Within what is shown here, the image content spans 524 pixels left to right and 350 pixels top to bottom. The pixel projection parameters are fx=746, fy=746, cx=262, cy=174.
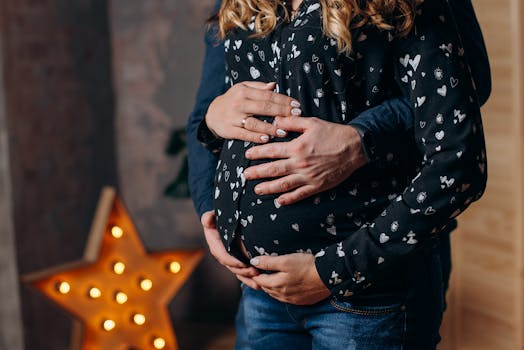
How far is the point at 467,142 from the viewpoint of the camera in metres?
1.07

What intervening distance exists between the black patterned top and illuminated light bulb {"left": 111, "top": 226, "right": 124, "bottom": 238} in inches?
45.5

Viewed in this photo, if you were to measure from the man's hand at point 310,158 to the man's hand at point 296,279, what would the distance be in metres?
0.09

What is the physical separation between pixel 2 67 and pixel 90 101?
0.58 metres

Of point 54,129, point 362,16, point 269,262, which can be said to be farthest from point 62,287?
point 362,16

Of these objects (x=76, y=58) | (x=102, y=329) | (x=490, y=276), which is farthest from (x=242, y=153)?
(x=76, y=58)

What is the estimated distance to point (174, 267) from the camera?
2438 mm

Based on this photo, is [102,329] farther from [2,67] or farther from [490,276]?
[490,276]

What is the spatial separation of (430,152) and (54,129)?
74.4 inches

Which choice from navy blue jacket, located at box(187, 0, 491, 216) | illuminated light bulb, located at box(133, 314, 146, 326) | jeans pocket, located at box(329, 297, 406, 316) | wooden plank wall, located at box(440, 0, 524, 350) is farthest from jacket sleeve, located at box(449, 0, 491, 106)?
illuminated light bulb, located at box(133, 314, 146, 326)

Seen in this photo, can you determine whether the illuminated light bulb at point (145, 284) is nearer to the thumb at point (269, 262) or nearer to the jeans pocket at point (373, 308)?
the thumb at point (269, 262)

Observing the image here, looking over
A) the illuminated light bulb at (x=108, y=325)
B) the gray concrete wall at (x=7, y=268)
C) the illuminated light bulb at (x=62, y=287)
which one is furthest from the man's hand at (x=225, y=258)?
the gray concrete wall at (x=7, y=268)

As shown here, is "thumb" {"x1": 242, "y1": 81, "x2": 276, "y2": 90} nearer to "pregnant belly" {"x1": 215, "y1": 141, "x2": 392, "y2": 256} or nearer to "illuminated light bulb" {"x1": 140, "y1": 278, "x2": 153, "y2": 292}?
"pregnant belly" {"x1": 215, "y1": 141, "x2": 392, "y2": 256}

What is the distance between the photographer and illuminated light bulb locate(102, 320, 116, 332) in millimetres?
2346

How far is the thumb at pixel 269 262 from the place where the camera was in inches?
46.2
